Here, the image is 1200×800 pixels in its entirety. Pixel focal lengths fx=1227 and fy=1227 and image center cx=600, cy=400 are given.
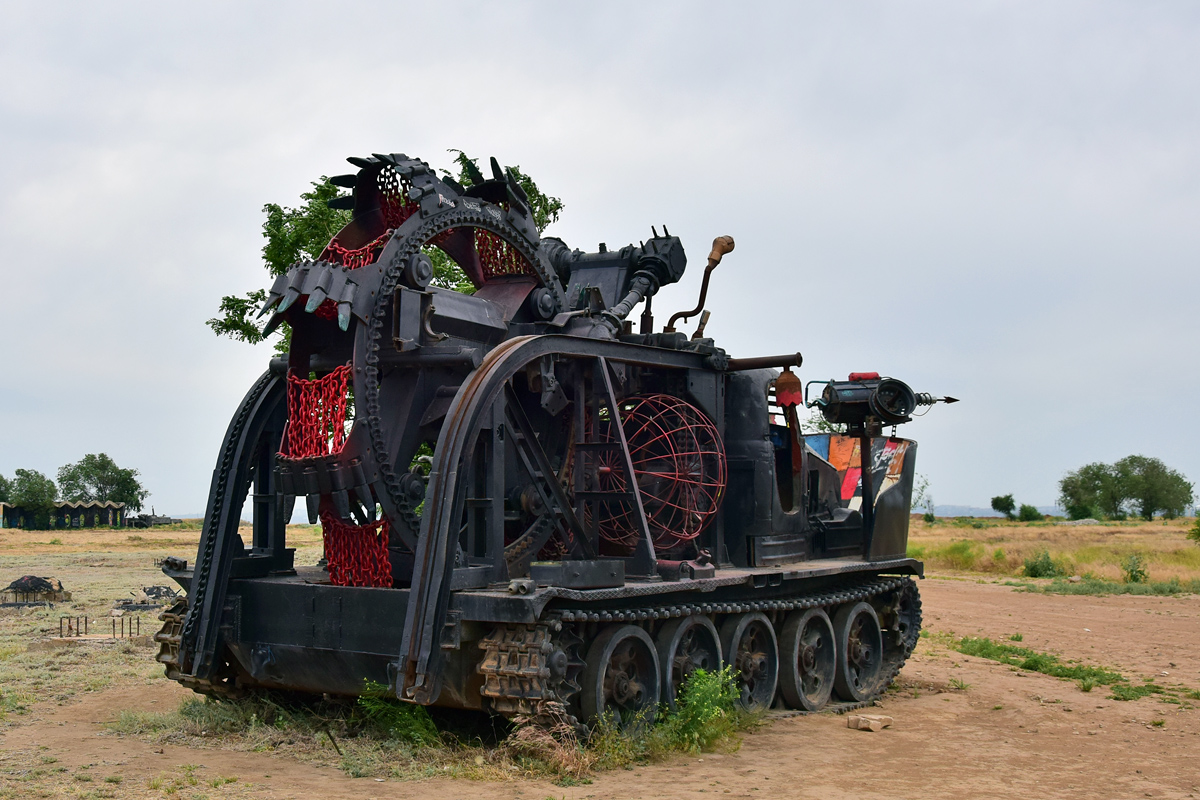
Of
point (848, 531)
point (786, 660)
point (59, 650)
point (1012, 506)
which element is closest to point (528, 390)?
point (786, 660)

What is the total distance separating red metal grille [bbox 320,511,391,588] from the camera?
32.8ft

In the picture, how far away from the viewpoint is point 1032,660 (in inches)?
626

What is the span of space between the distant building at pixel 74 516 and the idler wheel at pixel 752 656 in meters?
65.1

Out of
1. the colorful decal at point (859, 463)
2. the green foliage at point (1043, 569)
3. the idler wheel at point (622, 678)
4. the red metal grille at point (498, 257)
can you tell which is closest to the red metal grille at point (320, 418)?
the red metal grille at point (498, 257)

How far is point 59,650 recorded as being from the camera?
14727 millimetres

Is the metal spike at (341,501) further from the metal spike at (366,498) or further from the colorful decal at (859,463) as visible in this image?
the colorful decal at (859,463)

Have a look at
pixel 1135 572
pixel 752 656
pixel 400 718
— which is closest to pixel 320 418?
pixel 400 718

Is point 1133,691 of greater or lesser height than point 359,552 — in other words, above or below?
below

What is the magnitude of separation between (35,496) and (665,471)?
7321 cm

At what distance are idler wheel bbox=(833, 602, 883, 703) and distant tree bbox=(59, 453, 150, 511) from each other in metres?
84.4

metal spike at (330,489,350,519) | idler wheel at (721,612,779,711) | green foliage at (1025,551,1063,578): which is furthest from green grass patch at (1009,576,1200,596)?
metal spike at (330,489,350,519)

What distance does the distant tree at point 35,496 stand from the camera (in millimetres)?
68938

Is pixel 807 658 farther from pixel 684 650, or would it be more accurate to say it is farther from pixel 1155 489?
pixel 1155 489

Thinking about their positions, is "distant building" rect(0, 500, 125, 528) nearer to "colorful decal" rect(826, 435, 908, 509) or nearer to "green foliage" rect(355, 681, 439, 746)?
"colorful decal" rect(826, 435, 908, 509)
